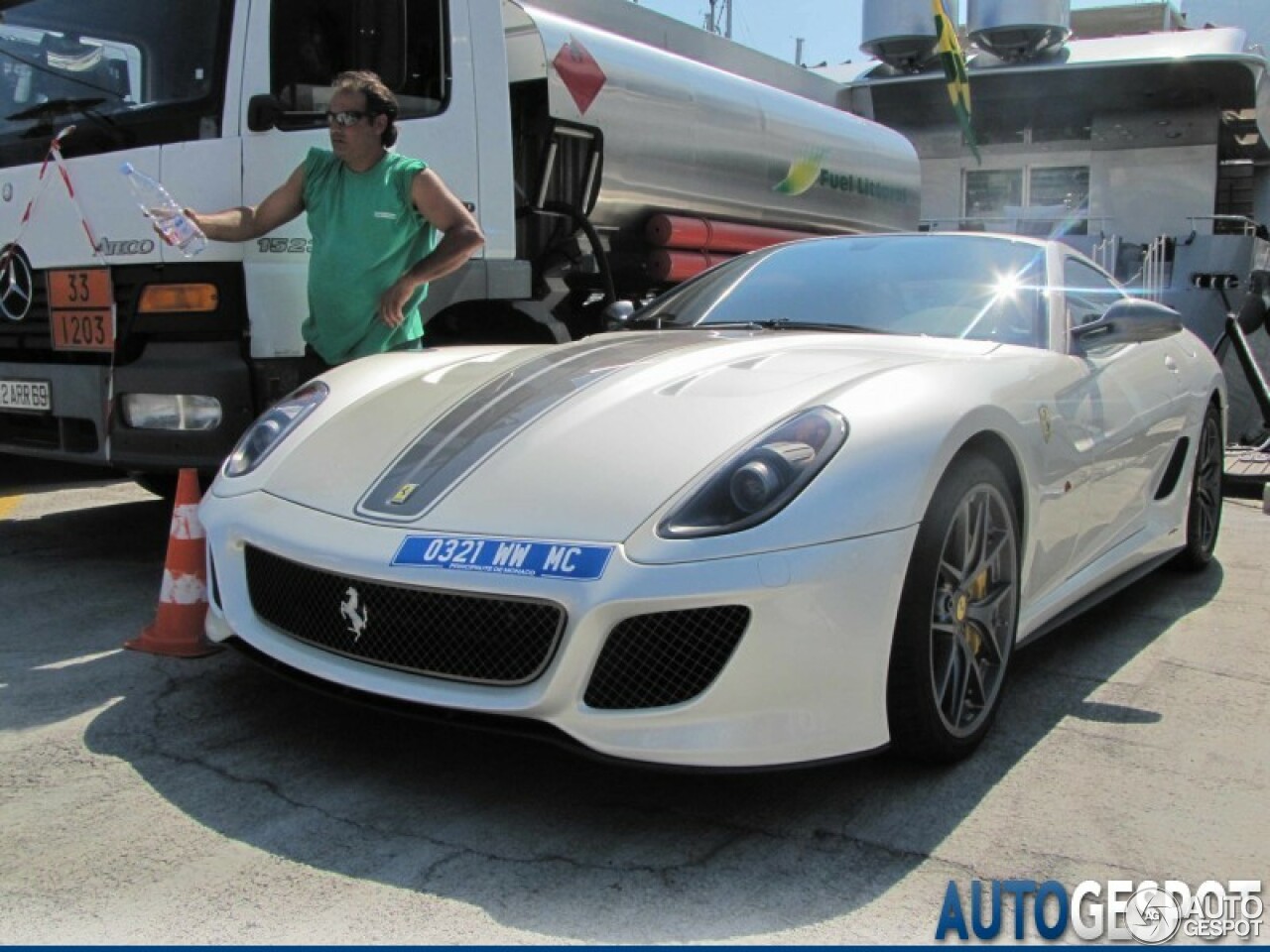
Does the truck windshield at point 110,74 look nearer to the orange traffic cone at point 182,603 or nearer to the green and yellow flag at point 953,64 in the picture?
the orange traffic cone at point 182,603

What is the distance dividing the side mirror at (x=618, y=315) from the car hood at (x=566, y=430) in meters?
0.72

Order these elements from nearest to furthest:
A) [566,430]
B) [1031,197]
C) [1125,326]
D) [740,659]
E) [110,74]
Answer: [740,659] → [566,430] → [1125,326] → [110,74] → [1031,197]

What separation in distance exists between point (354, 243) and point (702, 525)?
214 cm

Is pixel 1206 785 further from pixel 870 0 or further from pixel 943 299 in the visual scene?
pixel 870 0

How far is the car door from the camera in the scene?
3602 millimetres

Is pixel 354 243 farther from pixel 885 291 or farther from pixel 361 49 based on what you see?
pixel 885 291

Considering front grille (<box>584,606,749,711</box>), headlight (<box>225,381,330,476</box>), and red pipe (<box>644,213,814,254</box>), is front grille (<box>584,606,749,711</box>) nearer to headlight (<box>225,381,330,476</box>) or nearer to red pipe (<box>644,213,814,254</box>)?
headlight (<box>225,381,330,476</box>)

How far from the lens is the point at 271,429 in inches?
129

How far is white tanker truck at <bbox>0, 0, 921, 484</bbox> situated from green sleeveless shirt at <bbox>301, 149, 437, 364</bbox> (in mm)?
347

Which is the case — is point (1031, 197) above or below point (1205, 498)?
above

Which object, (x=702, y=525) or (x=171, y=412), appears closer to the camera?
(x=702, y=525)

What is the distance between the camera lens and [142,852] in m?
2.39

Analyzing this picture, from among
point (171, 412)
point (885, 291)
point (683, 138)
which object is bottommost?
point (171, 412)

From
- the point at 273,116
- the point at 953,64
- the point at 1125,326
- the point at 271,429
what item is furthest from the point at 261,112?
the point at 953,64
